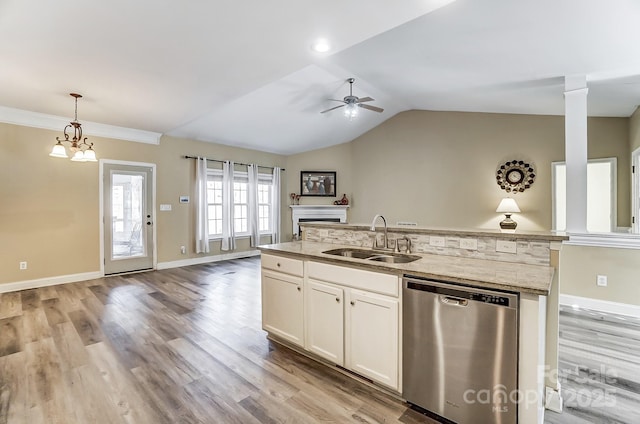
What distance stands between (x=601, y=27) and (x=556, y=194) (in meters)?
3.38

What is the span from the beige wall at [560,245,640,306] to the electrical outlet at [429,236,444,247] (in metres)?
2.05

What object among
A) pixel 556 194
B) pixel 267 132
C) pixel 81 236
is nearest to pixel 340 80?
pixel 267 132

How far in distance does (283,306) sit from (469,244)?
162cm

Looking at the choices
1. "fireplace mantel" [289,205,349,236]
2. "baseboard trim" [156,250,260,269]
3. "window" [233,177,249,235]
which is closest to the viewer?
"baseboard trim" [156,250,260,269]

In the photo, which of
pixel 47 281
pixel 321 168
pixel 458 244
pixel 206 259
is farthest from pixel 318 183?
pixel 458 244

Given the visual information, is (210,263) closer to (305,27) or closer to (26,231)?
(26,231)

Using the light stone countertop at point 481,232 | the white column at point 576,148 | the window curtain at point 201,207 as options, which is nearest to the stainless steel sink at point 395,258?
the light stone countertop at point 481,232

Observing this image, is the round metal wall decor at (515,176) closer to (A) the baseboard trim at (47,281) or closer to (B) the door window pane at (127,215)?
(B) the door window pane at (127,215)

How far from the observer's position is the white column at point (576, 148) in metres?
3.49

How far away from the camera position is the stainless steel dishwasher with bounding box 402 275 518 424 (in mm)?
1487

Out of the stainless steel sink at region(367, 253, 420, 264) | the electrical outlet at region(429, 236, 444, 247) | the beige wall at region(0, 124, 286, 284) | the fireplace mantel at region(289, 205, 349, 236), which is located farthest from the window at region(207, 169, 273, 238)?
the electrical outlet at region(429, 236, 444, 247)

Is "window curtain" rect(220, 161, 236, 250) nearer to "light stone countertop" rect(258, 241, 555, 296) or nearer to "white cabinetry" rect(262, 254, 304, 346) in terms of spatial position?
"white cabinetry" rect(262, 254, 304, 346)

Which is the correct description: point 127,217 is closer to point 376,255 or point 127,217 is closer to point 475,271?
point 376,255

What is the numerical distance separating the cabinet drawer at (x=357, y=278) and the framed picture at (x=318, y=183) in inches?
223
